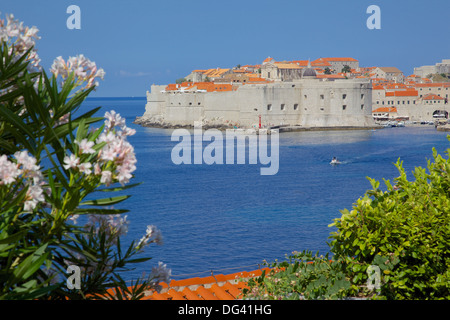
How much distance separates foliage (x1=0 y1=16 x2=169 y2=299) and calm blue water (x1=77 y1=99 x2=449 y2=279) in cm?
207

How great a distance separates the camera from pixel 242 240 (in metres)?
11.8

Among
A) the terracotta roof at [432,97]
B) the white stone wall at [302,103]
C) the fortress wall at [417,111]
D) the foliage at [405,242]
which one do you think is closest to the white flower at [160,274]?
the foliage at [405,242]

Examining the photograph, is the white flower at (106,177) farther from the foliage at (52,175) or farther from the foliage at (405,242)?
the foliage at (405,242)

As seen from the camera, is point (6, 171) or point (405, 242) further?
point (405, 242)

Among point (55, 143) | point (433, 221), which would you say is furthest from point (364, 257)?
point (55, 143)

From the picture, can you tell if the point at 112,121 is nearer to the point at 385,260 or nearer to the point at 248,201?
the point at 385,260

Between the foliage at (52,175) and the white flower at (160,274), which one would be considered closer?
the foliage at (52,175)

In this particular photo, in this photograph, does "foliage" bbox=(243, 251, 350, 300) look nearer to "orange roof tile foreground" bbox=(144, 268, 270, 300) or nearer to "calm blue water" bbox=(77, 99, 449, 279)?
"orange roof tile foreground" bbox=(144, 268, 270, 300)

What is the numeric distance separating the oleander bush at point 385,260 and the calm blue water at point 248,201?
3.43ft

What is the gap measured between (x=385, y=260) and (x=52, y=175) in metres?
1.73

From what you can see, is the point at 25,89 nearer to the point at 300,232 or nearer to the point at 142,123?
the point at 300,232

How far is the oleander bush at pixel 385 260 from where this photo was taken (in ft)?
8.59

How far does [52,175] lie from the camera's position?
1489mm

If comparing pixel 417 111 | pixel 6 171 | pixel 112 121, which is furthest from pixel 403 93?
pixel 6 171
